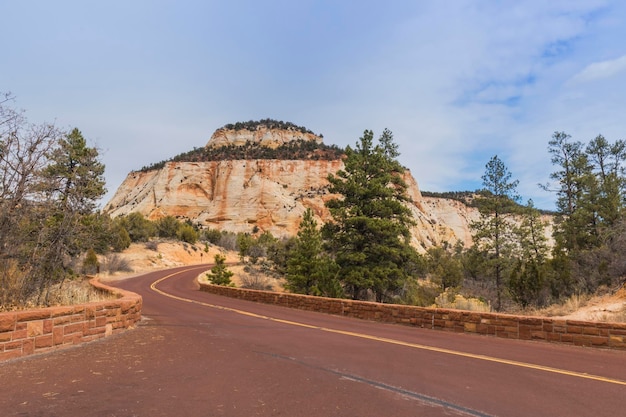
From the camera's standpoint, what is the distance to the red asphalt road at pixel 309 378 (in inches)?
171

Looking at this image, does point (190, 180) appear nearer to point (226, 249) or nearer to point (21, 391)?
point (226, 249)

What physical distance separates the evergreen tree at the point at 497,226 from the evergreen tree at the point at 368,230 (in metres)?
6.10

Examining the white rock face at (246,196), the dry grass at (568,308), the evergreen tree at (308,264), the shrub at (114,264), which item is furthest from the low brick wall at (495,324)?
the white rock face at (246,196)

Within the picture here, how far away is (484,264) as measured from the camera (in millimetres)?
27672

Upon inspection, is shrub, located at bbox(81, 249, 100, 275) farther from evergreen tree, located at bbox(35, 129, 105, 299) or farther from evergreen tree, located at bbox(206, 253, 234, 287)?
evergreen tree, located at bbox(35, 129, 105, 299)

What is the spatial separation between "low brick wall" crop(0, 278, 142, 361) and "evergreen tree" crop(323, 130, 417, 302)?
1625 centimetres

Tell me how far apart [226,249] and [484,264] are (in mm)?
50275

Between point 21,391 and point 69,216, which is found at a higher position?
point 69,216

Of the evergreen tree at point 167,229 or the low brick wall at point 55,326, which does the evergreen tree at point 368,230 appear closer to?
the low brick wall at point 55,326

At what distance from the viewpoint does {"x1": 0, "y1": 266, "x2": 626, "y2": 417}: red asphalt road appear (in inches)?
171

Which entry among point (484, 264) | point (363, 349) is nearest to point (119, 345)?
point (363, 349)

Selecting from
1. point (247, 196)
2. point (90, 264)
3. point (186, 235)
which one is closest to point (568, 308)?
point (90, 264)

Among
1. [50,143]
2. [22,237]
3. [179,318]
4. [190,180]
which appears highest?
[190,180]

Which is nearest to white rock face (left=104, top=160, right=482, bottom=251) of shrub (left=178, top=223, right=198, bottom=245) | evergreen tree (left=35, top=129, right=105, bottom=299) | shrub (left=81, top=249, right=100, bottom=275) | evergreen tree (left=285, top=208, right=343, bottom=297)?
shrub (left=178, top=223, right=198, bottom=245)
